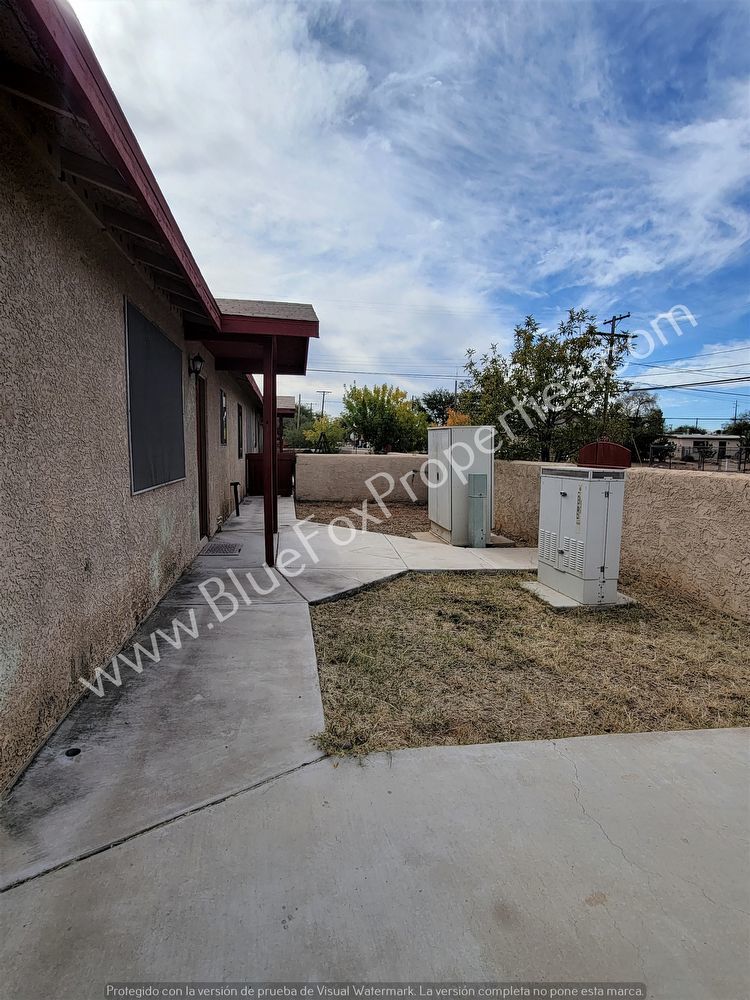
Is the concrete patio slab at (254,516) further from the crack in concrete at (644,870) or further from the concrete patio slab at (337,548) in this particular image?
the crack in concrete at (644,870)

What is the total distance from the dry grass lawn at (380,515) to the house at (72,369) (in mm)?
5214

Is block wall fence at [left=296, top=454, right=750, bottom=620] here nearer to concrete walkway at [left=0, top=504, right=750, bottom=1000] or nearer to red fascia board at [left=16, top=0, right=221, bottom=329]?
concrete walkway at [left=0, top=504, right=750, bottom=1000]

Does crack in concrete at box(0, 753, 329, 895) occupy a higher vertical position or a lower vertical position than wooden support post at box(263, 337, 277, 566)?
lower

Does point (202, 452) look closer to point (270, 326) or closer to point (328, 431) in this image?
point (270, 326)

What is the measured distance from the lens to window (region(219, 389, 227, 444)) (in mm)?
8719

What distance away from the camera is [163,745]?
252cm

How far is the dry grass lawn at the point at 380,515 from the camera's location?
9.52 metres

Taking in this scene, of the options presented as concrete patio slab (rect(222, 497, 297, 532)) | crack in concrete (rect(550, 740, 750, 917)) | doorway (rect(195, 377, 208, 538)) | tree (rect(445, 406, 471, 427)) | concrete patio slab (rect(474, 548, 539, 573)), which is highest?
tree (rect(445, 406, 471, 427))

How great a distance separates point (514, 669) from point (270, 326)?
4.32m

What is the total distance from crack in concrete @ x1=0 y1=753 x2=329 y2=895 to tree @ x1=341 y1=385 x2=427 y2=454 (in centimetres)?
2447

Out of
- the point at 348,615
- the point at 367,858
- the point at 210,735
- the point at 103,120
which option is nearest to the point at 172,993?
the point at 367,858

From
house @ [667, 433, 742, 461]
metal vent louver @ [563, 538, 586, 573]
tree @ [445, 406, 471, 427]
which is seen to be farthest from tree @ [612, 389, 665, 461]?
metal vent louver @ [563, 538, 586, 573]

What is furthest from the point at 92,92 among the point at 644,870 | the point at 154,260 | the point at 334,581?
the point at 334,581

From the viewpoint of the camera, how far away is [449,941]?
1.54 m
